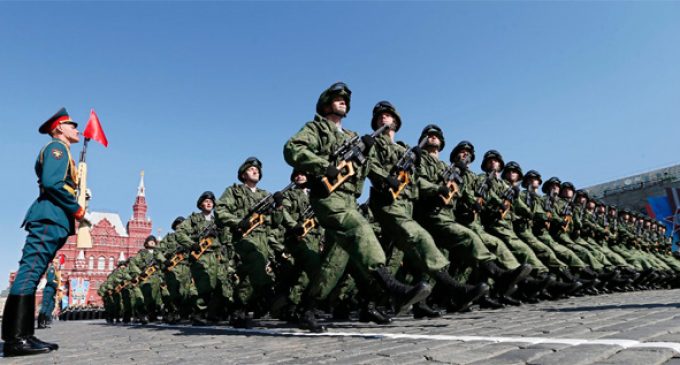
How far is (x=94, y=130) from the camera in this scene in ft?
45.4

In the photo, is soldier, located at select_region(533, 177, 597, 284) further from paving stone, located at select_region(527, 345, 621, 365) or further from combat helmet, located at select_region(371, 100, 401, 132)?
paving stone, located at select_region(527, 345, 621, 365)

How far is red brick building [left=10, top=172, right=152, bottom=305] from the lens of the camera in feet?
252

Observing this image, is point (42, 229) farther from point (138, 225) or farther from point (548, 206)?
point (138, 225)

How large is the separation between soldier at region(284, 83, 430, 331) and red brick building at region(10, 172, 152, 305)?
77.3 meters

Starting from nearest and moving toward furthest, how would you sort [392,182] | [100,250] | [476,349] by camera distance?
[476,349]
[392,182]
[100,250]

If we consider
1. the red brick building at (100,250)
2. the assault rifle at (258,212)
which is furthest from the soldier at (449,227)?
the red brick building at (100,250)

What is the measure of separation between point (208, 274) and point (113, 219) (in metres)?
92.8

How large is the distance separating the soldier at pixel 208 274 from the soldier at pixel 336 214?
4223 millimetres

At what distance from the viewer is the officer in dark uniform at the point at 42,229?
4020 mm

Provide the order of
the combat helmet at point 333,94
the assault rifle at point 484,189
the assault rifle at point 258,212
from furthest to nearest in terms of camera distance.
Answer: the assault rifle at point 484,189
the assault rifle at point 258,212
the combat helmet at point 333,94

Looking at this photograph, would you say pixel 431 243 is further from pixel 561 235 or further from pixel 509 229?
pixel 561 235

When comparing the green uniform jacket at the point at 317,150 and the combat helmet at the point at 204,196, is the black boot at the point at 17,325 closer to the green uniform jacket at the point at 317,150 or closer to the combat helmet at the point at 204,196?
the green uniform jacket at the point at 317,150

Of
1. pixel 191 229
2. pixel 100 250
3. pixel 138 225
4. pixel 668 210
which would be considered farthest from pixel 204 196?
pixel 138 225

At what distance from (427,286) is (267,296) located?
164 inches
